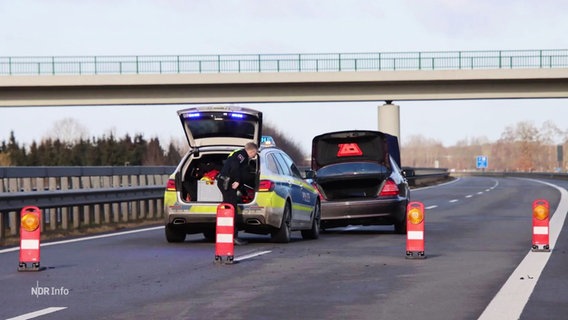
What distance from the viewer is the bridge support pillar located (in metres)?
52.5

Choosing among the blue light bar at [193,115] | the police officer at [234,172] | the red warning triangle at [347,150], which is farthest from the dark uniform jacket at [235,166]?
the red warning triangle at [347,150]

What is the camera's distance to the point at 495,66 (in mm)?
48844

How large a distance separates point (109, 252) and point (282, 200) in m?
3.11

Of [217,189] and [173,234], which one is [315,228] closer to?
[217,189]

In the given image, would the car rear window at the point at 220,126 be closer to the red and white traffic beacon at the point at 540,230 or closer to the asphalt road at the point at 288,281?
the asphalt road at the point at 288,281

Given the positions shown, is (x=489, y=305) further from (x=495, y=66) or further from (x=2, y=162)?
(x=2, y=162)

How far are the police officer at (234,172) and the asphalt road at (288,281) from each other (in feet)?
2.86

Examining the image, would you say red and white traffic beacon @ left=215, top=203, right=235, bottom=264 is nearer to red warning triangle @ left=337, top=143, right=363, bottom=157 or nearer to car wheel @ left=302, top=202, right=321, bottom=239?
car wheel @ left=302, top=202, right=321, bottom=239

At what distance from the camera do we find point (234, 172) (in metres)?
16.2

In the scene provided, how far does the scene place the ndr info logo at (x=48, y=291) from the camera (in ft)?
33.6

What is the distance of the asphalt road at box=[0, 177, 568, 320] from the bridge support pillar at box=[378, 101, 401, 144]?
34074 mm

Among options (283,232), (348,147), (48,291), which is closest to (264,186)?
(283,232)

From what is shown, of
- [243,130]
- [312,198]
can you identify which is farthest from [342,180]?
[243,130]

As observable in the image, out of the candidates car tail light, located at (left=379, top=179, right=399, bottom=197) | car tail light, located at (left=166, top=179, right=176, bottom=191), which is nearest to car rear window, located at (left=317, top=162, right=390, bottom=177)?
car tail light, located at (left=379, top=179, right=399, bottom=197)
